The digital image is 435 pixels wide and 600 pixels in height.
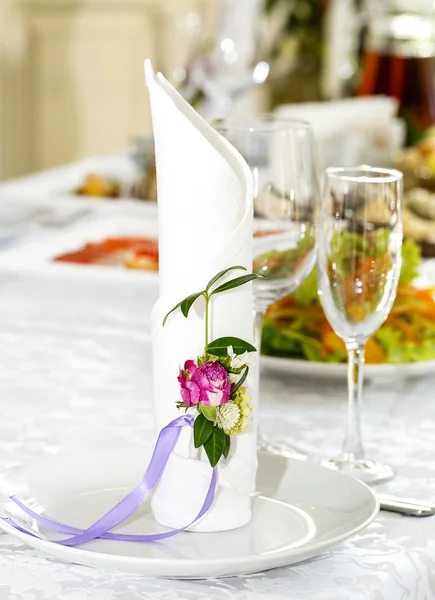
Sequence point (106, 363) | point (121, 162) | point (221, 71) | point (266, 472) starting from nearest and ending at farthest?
point (266, 472), point (106, 363), point (221, 71), point (121, 162)

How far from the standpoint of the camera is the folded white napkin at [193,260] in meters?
0.63

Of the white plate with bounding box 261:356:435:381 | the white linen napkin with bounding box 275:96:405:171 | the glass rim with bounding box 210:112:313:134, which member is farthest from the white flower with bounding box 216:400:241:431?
the white linen napkin with bounding box 275:96:405:171

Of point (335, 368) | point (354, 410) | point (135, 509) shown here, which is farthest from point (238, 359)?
point (335, 368)

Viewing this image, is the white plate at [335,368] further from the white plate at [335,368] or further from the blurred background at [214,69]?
the blurred background at [214,69]

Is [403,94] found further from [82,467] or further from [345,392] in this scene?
[82,467]

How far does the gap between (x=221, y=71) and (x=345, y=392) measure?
116cm

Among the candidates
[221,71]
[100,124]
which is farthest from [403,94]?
[100,124]

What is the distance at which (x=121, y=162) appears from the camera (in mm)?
2355

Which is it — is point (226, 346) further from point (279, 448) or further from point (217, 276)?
point (279, 448)

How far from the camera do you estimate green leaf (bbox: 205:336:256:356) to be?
0.62m

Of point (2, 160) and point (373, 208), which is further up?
point (373, 208)

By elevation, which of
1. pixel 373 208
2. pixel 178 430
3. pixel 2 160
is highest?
pixel 373 208

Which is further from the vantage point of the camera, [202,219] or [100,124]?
[100,124]

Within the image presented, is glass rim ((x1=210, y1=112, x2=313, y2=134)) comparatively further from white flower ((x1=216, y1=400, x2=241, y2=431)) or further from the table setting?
white flower ((x1=216, y1=400, x2=241, y2=431))
